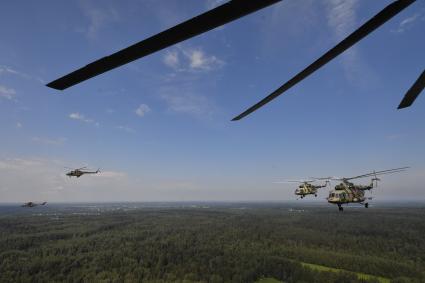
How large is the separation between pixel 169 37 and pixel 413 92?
2219 millimetres

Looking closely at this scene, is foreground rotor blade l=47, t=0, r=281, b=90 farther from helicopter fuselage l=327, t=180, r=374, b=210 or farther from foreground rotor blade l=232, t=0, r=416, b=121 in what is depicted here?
helicopter fuselage l=327, t=180, r=374, b=210

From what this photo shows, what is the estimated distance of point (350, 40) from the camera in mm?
1753

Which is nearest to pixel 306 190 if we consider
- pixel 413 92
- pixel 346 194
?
pixel 346 194

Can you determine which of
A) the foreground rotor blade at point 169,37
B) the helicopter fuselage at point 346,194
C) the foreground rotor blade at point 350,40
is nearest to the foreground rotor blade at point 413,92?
the foreground rotor blade at point 350,40

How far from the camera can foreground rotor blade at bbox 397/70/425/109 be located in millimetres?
2330

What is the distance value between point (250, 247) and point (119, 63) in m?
212

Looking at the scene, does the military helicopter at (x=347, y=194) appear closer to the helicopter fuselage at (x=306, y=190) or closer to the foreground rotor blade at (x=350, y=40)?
the helicopter fuselage at (x=306, y=190)

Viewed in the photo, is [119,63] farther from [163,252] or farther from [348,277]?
[163,252]

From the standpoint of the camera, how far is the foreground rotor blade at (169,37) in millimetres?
1362

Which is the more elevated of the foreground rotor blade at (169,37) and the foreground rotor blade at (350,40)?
the foreground rotor blade at (350,40)

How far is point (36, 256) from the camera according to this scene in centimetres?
16900

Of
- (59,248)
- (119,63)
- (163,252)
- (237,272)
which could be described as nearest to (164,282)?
(237,272)

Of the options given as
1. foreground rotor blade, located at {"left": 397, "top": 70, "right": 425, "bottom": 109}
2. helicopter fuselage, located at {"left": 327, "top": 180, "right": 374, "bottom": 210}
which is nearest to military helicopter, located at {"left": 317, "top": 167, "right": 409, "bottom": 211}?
helicopter fuselage, located at {"left": 327, "top": 180, "right": 374, "bottom": 210}

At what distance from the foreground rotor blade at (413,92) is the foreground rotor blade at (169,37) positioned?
5.47 feet
